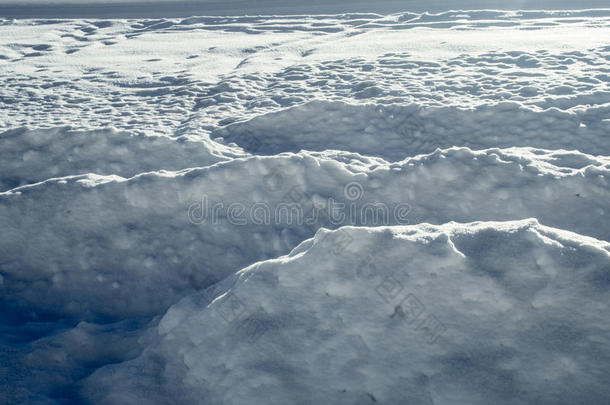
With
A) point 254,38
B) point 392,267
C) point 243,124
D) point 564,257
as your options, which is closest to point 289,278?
point 392,267

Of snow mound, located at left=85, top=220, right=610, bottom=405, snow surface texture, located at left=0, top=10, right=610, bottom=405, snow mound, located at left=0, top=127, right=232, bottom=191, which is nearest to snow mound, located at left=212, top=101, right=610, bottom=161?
snow surface texture, located at left=0, top=10, right=610, bottom=405

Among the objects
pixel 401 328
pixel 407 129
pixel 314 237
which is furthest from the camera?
pixel 407 129

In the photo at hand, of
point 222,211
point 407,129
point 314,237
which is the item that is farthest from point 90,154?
point 407,129

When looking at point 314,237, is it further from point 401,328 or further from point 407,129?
point 407,129

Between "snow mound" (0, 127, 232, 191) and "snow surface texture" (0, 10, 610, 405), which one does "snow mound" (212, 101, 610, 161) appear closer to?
"snow surface texture" (0, 10, 610, 405)

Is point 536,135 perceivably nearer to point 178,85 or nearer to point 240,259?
point 240,259

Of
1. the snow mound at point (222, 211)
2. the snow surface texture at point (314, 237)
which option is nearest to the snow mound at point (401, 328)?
the snow surface texture at point (314, 237)

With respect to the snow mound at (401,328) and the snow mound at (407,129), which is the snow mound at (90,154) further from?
the snow mound at (401,328)
